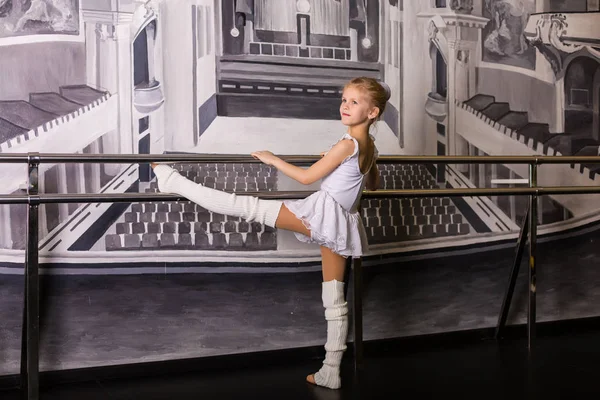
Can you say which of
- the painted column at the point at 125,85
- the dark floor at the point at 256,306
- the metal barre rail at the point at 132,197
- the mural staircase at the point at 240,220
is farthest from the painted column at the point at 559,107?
the painted column at the point at 125,85

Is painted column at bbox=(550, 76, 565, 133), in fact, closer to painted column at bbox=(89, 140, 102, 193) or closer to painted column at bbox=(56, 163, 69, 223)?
painted column at bbox=(89, 140, 102, 193)

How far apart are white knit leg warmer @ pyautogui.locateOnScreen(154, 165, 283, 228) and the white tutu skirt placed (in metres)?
0.08

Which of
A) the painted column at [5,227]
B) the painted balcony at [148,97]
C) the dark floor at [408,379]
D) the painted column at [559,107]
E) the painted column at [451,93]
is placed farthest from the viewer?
the painted column at [559,107]

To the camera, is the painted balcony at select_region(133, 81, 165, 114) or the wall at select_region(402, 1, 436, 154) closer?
the painted balcony at select_region(133, 81, 165, 114)

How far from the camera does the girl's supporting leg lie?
233 centimetres

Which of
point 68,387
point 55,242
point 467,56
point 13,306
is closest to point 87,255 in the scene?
point 55,242

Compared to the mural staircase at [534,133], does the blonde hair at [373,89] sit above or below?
above

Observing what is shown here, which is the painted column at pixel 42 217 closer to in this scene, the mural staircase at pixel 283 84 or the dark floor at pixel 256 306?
the dark floor at pixel 256 306

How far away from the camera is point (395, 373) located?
8.43 feet

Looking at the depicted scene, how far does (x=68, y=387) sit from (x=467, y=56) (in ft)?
7.33

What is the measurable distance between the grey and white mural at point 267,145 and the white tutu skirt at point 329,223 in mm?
594

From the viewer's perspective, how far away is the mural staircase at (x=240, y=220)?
2658mm

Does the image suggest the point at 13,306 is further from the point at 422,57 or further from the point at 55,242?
the point at 422,57

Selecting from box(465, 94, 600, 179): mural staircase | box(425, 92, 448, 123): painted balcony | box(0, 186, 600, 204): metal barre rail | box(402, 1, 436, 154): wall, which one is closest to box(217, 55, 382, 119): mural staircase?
box(402, 1, 436, 154): wall
